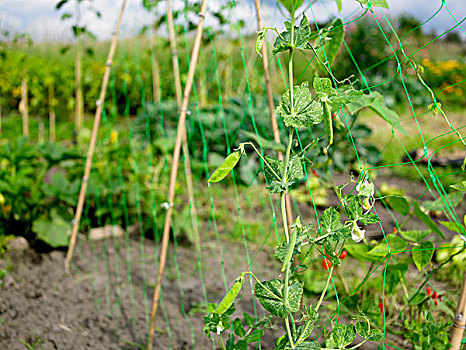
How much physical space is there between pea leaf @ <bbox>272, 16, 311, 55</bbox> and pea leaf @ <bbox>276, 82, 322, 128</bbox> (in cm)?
9

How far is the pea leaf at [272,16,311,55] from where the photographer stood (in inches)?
38.5

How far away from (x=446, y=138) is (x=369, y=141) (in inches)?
37.6

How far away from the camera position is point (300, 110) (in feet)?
3.21

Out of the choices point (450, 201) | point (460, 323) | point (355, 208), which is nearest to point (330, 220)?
point (355, 208)

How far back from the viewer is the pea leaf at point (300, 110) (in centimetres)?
96

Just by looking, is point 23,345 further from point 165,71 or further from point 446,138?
point 446,138

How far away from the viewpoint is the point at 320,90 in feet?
3.07

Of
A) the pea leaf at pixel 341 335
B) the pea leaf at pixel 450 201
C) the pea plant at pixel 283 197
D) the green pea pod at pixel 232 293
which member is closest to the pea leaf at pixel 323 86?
the pea plant at pixel 283 197

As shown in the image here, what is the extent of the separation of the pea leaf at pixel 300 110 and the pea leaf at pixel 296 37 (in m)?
0.09

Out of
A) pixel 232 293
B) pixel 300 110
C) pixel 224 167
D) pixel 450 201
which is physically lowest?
pixel 232 293

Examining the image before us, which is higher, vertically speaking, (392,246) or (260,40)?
(260,40)

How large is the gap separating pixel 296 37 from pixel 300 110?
0.17 metres

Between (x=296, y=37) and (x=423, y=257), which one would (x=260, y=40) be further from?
(x=423, y=257)

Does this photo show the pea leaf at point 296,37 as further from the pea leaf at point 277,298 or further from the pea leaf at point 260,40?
the pea leaf at point 277,298
